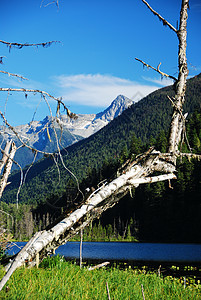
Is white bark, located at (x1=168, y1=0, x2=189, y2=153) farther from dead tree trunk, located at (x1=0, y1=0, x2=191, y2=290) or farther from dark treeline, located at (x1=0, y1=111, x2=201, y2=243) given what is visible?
dark treeline, located at (x1=0, y1=111, x2=201, y2=243)

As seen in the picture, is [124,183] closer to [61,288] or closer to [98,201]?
[98,201]

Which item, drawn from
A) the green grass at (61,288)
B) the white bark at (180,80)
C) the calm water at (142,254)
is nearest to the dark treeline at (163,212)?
the calm water at (142,254)

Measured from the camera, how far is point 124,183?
17.1 feet

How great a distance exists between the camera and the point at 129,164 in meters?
5.34

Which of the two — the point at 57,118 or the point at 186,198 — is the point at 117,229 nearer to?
the point at 186,198

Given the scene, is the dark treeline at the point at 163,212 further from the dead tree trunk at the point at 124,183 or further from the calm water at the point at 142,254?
the dead tree trunk at the point at 124,183

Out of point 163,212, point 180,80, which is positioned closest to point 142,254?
point 180,80

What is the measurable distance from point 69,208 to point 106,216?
365ft

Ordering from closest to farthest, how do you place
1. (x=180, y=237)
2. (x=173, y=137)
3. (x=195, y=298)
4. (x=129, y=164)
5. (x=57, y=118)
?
(x=57, y=118) → (x=129, y=164) → (x=173, y=137) → (x=195, y=298) → (x=180, y=237)

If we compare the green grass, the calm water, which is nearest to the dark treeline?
the calm water

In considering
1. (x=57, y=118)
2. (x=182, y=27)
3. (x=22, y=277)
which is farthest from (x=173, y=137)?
(x=22, y=277)

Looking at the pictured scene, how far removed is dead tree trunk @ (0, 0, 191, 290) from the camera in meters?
4.99

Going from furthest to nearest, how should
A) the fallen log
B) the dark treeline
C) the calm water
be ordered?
1. the dark treeline
2. the calm water
3. the fallen log

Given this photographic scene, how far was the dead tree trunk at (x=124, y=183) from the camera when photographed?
499 centimetres
